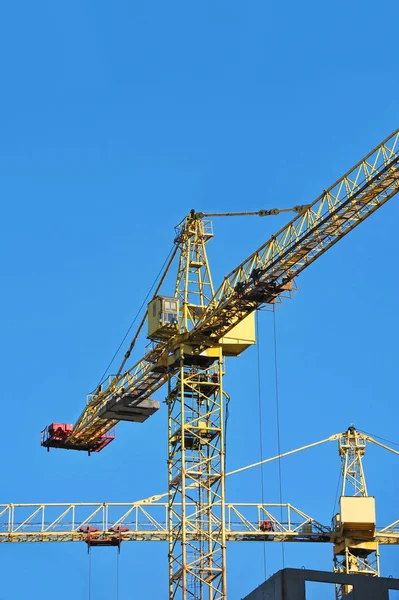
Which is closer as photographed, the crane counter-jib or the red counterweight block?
the crane counter-jib

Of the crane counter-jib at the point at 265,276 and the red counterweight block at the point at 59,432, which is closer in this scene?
the crane counter-jib at the point at 265,276

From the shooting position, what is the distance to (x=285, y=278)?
97.3m

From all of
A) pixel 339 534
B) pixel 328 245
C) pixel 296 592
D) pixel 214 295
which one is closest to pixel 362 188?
Result: pixel 328 245

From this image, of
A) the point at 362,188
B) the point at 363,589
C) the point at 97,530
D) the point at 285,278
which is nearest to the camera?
the point at 363,589

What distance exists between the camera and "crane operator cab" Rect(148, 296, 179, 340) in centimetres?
10431

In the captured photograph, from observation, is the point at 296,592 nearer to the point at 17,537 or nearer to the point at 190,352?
the point at 190,352

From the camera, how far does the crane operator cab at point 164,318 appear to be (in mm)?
104312

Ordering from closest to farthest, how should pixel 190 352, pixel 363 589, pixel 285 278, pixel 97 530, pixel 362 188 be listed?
1. pixel 363 589
2. pixel 362 188
3. pixel 285 278
4. pixel 190 352
5. pixel 97 530

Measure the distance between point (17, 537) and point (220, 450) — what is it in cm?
3149

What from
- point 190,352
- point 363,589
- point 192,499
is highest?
point 190,352

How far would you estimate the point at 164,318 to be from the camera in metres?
104

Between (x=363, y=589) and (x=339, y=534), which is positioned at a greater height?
(x=339, y=534)

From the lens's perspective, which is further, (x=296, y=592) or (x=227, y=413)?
(x=227, y=413)

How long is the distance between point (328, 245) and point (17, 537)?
49.2 meters
